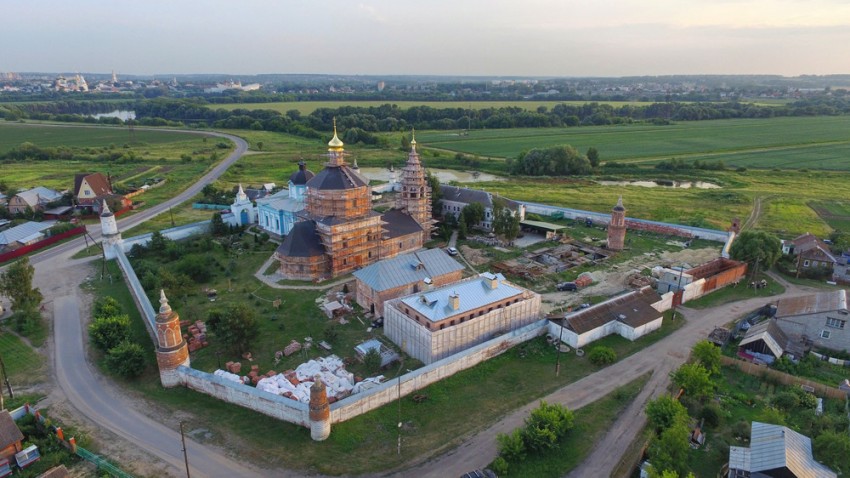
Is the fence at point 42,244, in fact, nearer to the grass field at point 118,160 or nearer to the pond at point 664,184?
the grass field at point 118,160

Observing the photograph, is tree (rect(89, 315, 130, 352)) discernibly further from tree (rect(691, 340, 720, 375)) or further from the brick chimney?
tree (rect(691, 340, 720, 375))

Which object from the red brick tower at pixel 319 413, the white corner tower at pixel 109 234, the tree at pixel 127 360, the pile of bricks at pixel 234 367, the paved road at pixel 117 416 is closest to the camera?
the paved road at pixel 117 416

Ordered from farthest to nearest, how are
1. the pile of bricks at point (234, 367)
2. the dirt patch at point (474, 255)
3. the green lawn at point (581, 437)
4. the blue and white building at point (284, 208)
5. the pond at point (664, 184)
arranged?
the pond at point (664, 184)
the blue and white building at point (284, 208)
the dirt patch at point (474, 255)
the pile of bricks at point (234, 367)
the green lawn at point (581, 437)

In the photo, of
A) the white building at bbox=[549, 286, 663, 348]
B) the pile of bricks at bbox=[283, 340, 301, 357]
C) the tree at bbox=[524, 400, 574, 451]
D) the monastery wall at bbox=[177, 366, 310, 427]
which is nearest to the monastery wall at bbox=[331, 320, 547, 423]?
the white building at bbox=[549, 286, 663, 348]

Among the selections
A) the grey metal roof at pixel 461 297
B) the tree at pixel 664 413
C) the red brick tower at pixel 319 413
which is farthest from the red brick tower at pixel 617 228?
Answer: the red brick tower at pixel 319 413

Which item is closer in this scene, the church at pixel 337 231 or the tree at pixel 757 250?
the tree at pixel 757 250

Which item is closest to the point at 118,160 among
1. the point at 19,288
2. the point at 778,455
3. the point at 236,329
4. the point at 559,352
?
the point at 19,288

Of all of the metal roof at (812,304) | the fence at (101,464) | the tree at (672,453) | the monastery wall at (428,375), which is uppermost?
the metal roof at (812,304)
